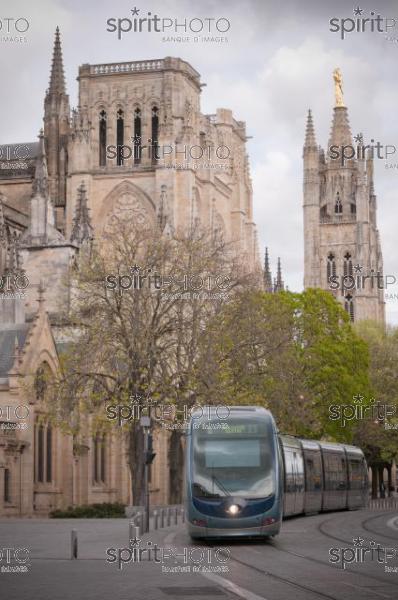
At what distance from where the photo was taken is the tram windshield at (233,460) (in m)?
29.1

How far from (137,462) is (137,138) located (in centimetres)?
5375

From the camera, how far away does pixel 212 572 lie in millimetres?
21312

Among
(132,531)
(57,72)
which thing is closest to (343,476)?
(132,531)

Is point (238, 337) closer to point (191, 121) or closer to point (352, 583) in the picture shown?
point (352, 583)

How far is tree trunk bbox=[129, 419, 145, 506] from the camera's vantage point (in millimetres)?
46375

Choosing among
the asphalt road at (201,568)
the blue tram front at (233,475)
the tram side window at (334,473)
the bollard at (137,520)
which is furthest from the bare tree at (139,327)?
the blue tram front at (233,475)

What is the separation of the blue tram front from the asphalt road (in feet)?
1.94

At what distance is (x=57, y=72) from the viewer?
9862cm

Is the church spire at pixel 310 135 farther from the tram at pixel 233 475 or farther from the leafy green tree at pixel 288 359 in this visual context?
the tram at pixel 233 475

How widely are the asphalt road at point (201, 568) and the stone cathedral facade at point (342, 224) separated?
11068 cm

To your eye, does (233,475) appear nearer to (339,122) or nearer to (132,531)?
(132,531)

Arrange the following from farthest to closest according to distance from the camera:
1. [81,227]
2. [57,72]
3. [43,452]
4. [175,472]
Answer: [57,72], [81,227], [43,452], [175,472]

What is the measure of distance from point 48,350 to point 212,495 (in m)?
28.0

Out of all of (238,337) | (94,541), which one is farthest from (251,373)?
(94,541)
